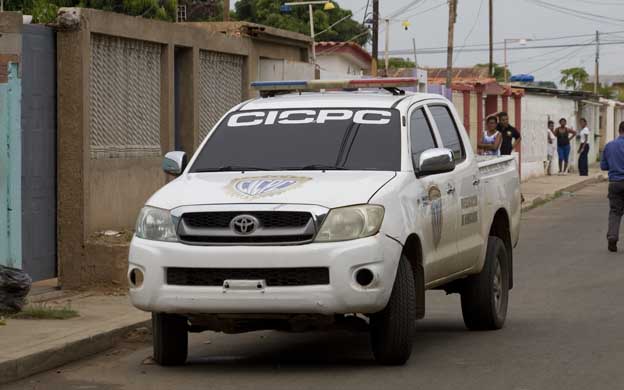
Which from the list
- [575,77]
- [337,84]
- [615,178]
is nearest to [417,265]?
[337,84]

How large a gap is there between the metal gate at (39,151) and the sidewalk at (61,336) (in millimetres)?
1128

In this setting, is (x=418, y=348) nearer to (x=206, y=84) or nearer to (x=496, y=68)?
(x=206, y=84)

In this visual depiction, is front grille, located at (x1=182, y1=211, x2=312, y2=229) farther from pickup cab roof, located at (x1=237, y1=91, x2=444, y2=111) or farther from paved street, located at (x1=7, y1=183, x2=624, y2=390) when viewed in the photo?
pickup cab roof, located at (x1=237, y1=91, x2=444, y2=111)

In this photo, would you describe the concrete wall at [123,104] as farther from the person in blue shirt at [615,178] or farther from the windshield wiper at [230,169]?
the person in blue shirt at [615,178]

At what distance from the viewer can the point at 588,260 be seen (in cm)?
1778

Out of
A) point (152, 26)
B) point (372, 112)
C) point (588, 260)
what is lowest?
point (588, 260)

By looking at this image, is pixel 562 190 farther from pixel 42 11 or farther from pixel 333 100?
pixel 333 100

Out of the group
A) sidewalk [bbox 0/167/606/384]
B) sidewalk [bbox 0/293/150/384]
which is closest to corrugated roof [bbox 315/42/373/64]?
sidewalk [bbox 0/167/606/384]

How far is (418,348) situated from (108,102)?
225 inches

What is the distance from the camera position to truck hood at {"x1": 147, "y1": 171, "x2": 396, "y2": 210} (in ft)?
28.5

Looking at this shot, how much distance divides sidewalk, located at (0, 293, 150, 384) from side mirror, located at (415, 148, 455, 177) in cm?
275

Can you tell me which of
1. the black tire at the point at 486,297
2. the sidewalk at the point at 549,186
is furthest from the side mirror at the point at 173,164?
the sidewalk at the point at 549,186

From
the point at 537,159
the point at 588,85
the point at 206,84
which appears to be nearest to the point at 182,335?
the point at 206,84

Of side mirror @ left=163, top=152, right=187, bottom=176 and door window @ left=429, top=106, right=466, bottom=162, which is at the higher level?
door window @ left=429, top=106, right=466, bottom=162
